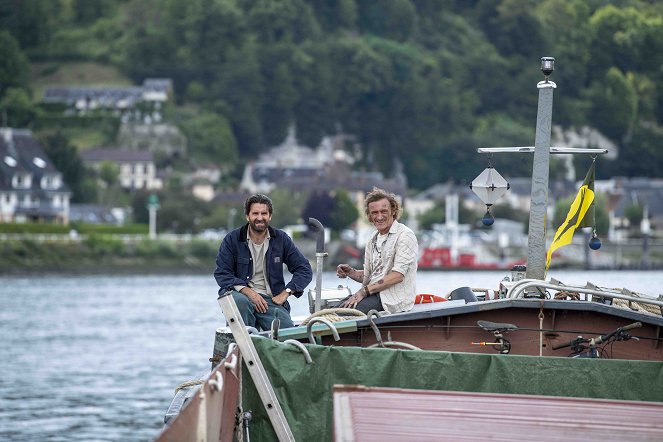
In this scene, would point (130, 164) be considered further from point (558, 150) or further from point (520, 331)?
point (520, 331)

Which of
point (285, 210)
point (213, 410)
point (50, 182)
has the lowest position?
point (285, 210)

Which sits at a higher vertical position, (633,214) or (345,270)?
(345,270)

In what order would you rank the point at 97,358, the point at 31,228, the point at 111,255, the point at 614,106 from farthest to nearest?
1. the point at 614,106
2. the point at 31,228
3. the point at 111,255
4. the point at 97,358

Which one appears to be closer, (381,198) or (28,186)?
(381,198)

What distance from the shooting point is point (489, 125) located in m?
191

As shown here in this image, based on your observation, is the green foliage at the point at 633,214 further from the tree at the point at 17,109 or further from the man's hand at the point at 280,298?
the man's hand at the point at 280,298

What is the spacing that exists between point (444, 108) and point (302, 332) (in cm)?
18034

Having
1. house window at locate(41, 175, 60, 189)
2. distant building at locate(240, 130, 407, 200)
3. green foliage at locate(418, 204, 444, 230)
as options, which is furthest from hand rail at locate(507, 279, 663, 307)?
green foliage at locate(418, 204, 444, 230)

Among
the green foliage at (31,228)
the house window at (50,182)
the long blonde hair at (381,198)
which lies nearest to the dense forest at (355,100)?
the house window at (50,182)

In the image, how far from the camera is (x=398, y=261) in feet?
40.4

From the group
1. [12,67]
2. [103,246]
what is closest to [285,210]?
[103,246]

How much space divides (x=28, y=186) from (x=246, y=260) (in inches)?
4950

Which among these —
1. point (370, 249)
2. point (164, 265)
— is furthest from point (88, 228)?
point (370, 249)

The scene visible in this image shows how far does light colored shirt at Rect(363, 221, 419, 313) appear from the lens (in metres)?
12.3
